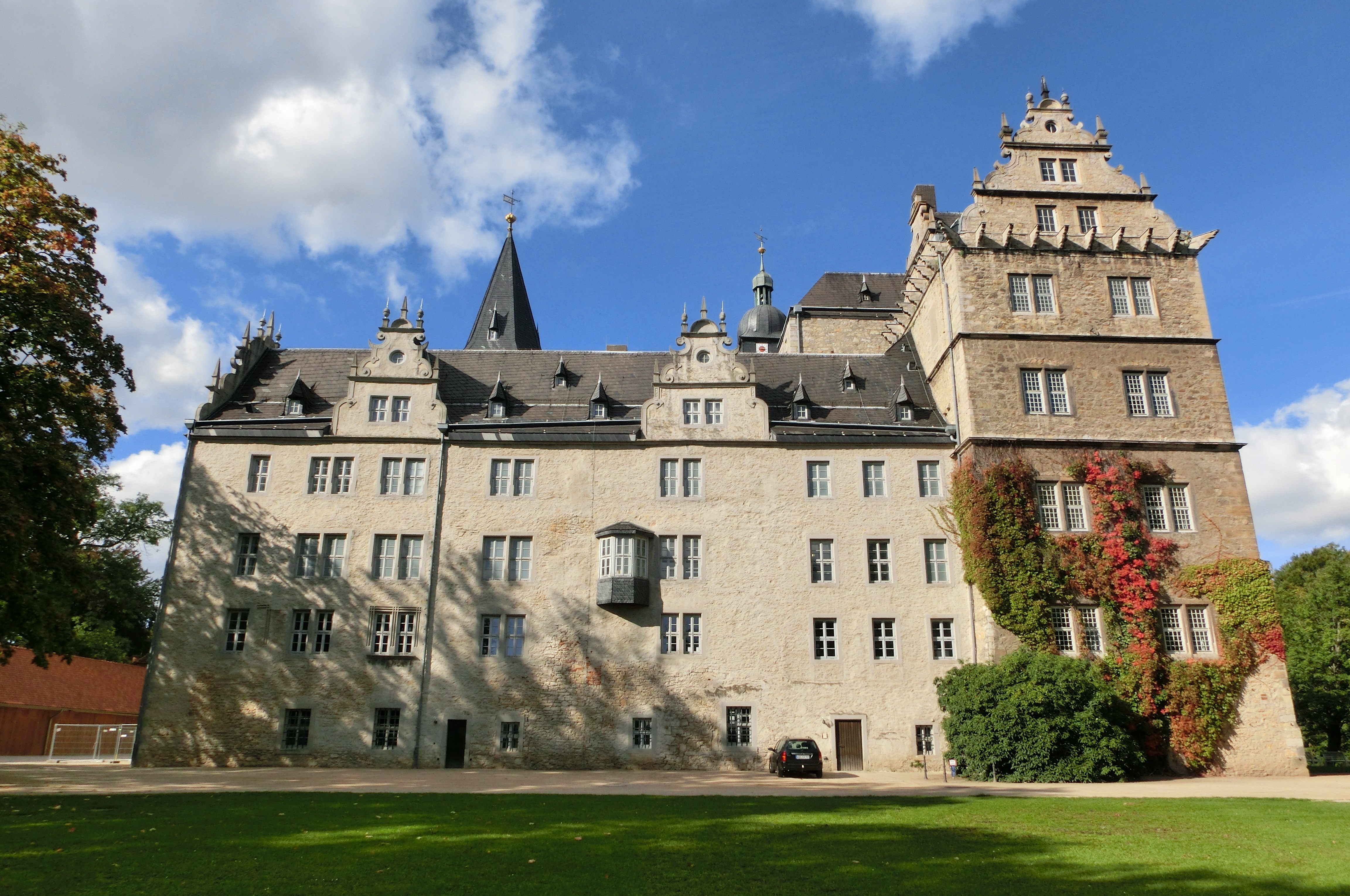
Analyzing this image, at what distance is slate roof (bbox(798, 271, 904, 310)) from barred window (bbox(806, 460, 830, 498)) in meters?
16.0

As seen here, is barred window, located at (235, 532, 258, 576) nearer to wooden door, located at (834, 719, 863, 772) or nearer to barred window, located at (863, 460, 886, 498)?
wooden door, located at (834, 719, 863, 772)

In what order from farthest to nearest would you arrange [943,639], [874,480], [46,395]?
[874,480]
[943,639]
[46,395]

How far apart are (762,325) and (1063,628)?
3121 centimetres

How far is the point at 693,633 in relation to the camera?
2584 centimetres

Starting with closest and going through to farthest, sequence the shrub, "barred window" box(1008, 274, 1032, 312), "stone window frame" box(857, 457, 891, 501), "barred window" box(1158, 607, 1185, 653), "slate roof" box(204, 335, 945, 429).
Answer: the shrub < "barred window" box(1158, 607, 1185, 653) < "stone window frame" box(857, 457, 891, 501) < "barred window" box(1008, 274, 1032, 312) < "slate roof" box(204, 335, 945, 429)

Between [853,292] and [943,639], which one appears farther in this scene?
[853,292]

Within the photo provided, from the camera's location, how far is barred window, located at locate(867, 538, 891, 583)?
26.3 meters

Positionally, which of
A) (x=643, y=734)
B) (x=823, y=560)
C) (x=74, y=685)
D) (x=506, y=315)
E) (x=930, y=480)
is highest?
(x=506, y=315)

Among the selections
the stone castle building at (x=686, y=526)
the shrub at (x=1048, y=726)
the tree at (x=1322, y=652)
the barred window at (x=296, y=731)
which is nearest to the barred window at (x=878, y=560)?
the stone castle building at (x=686, y=526)

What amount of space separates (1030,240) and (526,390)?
18255 millimetres

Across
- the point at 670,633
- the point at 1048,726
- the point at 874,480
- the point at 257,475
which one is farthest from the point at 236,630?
the point at 1048,726

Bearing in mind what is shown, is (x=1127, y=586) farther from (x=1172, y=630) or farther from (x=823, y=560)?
(x=823, y=560)

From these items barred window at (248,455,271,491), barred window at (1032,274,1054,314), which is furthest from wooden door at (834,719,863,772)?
barred window at (248,455,271,491)

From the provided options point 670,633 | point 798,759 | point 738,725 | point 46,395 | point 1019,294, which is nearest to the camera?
point 46,395
